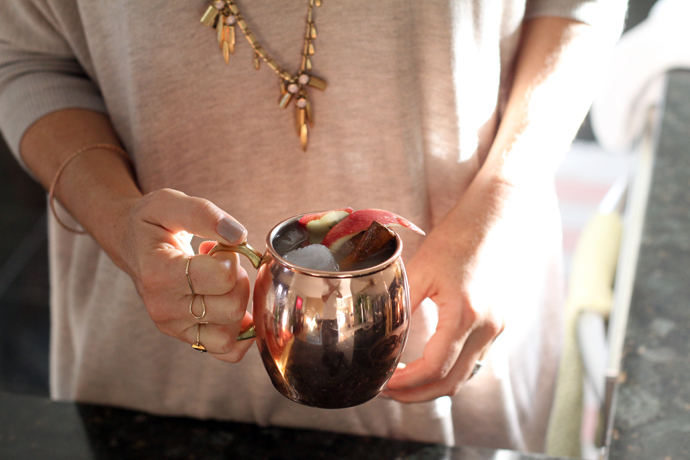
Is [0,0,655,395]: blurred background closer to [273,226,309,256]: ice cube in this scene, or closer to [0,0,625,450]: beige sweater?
[0,0,625,450]: beige sweater

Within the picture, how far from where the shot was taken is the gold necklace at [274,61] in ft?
1.60

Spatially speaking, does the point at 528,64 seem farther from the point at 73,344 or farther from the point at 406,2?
the point at 73,344

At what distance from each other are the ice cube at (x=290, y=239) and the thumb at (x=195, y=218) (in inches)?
0.9

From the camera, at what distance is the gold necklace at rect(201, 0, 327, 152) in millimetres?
487

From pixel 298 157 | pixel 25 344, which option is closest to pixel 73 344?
pixel 298 157

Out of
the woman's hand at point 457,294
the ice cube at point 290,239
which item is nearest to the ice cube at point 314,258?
the ice cube at point 290,239

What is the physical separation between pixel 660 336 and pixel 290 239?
53 centimetres

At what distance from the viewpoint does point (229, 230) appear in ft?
1.18

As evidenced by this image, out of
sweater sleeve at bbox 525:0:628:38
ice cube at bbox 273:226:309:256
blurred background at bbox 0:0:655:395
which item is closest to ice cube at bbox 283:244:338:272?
ice cube at bbox 273:226:309:256

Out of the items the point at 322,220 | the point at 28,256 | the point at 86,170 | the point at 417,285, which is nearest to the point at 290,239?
the point at 322,220

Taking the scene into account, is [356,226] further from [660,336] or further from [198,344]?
[660,336]

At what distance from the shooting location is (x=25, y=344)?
1760mm

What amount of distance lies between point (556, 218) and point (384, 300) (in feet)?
1.59

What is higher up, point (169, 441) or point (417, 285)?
point (417, 285)
